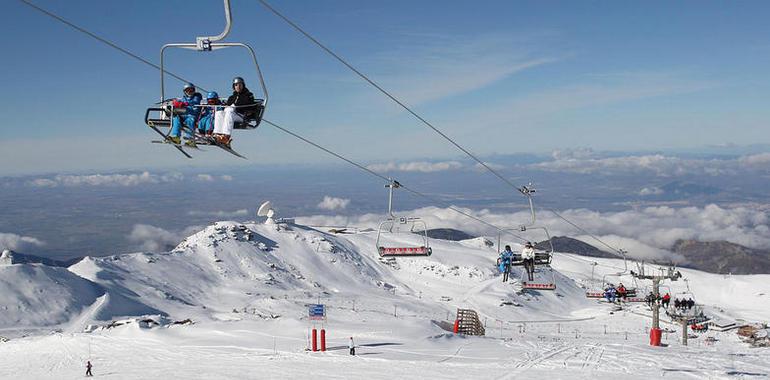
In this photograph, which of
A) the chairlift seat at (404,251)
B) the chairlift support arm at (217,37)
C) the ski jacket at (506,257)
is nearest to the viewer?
the chairlift support arm at (217,37)

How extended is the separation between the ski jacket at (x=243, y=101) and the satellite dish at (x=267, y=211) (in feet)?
258

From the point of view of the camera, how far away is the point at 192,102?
13.7 metres

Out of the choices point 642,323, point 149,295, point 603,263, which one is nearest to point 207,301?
point 149,295

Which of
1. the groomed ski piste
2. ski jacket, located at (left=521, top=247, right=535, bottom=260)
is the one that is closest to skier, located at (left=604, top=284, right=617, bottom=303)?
the groomed ski piste

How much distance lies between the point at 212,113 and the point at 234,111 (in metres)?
0.56

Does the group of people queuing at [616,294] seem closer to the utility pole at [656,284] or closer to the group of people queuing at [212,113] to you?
the utility pole at [656,284]

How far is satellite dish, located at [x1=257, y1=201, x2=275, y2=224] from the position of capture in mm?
92450

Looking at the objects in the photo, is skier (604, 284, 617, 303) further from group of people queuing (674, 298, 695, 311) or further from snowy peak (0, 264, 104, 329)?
snowy peak (0, 264, 104, 329)

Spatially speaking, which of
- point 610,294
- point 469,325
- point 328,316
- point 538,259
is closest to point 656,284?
point 610,294

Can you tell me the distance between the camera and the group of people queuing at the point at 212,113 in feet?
43.6

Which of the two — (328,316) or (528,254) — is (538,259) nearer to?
(528,254)

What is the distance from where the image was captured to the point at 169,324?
143ft

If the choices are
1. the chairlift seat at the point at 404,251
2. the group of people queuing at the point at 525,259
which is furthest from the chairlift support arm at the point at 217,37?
the group of people queuing at the point at 525,259

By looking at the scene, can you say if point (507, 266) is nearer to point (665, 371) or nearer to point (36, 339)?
point (665, 371)
